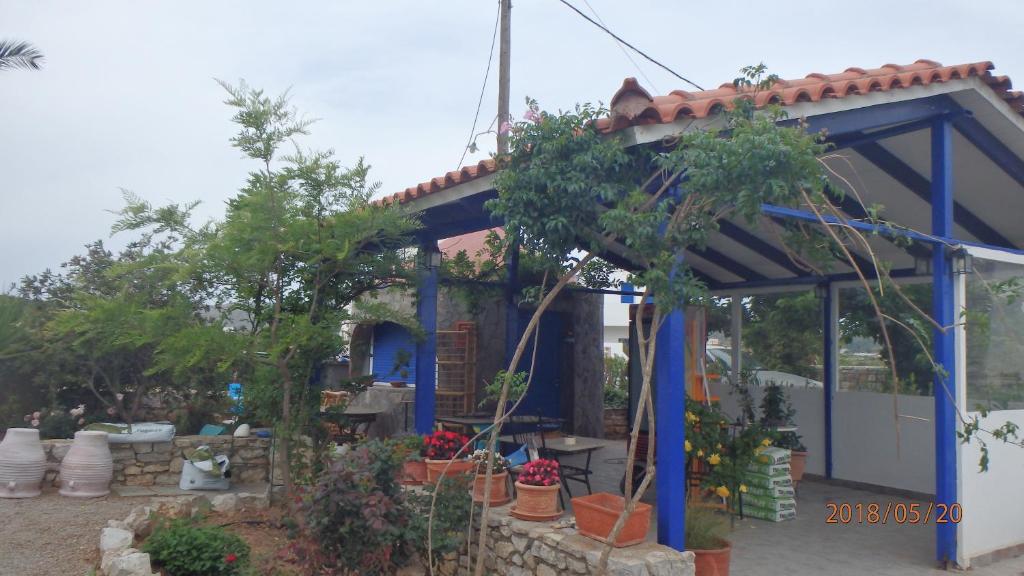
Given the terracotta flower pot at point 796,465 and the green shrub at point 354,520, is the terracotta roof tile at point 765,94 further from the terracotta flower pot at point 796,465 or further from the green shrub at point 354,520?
the terracotta flower pot at point 796,465

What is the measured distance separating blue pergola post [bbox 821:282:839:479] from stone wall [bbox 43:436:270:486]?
6.29 metres

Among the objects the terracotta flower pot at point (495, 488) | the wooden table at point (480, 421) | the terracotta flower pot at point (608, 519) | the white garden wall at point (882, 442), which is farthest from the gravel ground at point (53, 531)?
the white garden wall at point (882, 442)

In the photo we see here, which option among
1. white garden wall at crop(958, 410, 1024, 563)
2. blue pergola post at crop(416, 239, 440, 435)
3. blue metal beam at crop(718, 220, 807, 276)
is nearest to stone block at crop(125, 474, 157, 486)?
blue pergola post at crop(416, 239, 440, 435)

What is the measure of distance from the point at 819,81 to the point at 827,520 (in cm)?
405

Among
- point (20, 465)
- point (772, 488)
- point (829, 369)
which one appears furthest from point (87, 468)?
point (829, 369)

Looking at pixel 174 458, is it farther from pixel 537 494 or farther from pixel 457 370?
pixel 537 494

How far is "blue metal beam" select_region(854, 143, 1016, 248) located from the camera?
6754 mm

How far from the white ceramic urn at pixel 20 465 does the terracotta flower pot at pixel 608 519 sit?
578 cm

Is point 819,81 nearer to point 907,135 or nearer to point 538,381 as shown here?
point 907,135

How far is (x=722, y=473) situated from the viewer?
6.64 meters

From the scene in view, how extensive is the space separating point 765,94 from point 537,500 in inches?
115

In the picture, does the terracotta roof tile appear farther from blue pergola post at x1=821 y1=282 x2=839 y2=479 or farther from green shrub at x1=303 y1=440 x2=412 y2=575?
blue pergola post at x1=821 y1=282 x2=839 y2=479

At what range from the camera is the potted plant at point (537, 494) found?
17.2 ft

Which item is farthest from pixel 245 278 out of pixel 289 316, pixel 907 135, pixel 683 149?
pixel 907 135
